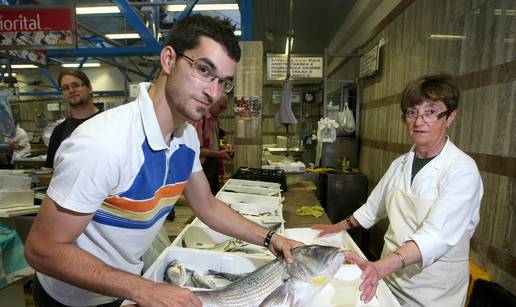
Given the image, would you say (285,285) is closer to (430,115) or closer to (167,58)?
(167,58)

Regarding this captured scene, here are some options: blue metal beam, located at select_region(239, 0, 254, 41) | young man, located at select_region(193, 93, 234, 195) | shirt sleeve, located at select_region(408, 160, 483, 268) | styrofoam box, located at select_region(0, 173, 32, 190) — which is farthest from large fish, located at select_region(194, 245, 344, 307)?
blue metal beam, located at select_region(239, 0, 254, 41)

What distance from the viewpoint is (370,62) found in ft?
16.8

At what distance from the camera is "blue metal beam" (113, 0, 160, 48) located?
4752mm

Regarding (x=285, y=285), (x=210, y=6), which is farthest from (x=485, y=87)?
(x=210, y=6)

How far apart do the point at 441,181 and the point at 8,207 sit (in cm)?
346

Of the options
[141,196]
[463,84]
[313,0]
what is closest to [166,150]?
[141,196]

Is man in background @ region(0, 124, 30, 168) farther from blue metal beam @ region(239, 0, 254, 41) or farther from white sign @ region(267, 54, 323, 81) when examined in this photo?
white sign @ region(267, 54, 323, 81)

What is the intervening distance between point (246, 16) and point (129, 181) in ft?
14.3

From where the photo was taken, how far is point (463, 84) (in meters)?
2.62

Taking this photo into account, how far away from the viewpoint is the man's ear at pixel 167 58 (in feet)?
3.83

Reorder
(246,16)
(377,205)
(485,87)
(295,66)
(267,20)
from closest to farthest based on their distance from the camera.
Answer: (377,205) < (485,87) < (246,16) < (295,66) < (267,20)

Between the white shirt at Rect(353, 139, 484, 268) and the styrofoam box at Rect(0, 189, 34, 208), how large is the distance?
327 centimetres

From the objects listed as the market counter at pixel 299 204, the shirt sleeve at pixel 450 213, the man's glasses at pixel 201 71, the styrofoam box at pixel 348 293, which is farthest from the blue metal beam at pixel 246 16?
the styrofoam box at pixel 348 293

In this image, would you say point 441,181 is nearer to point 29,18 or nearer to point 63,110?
point 29,18
